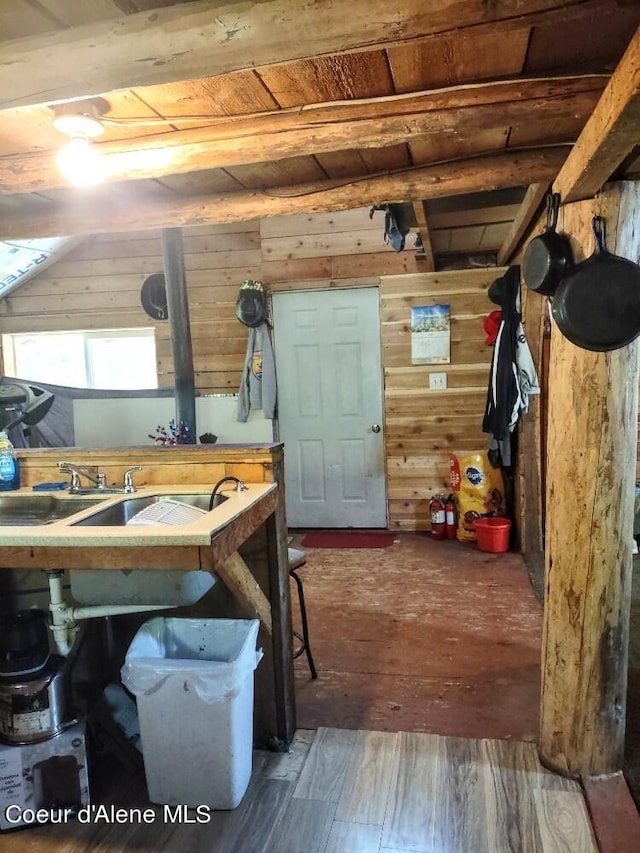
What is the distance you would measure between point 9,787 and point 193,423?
2206mm

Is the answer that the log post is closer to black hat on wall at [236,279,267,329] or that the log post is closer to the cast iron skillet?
the cast iron skillet

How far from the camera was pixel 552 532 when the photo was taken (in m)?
1.82

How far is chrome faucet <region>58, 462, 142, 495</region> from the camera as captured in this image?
199 cm

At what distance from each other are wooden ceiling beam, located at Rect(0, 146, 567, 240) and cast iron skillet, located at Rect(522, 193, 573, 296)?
0.86ft

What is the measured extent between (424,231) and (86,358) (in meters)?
3.27

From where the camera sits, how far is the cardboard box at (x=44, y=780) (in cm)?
174

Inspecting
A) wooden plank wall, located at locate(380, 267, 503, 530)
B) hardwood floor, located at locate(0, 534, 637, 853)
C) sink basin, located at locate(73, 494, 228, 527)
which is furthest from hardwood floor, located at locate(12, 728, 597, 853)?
wooden plank wall, located at locate(380, 267, 503, 530)

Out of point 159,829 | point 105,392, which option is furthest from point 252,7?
point 105,392

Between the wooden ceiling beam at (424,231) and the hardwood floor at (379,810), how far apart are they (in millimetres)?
2093

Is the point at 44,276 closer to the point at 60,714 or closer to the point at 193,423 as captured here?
the point at 193,423

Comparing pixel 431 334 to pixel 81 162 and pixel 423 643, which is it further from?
pixel 81 162

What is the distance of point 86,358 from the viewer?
16.4 feet

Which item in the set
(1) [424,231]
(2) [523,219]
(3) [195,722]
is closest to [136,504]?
(3) [195,722]

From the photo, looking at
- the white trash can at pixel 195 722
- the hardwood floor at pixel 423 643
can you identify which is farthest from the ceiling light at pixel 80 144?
the hardwood floor at pixel 423 643
